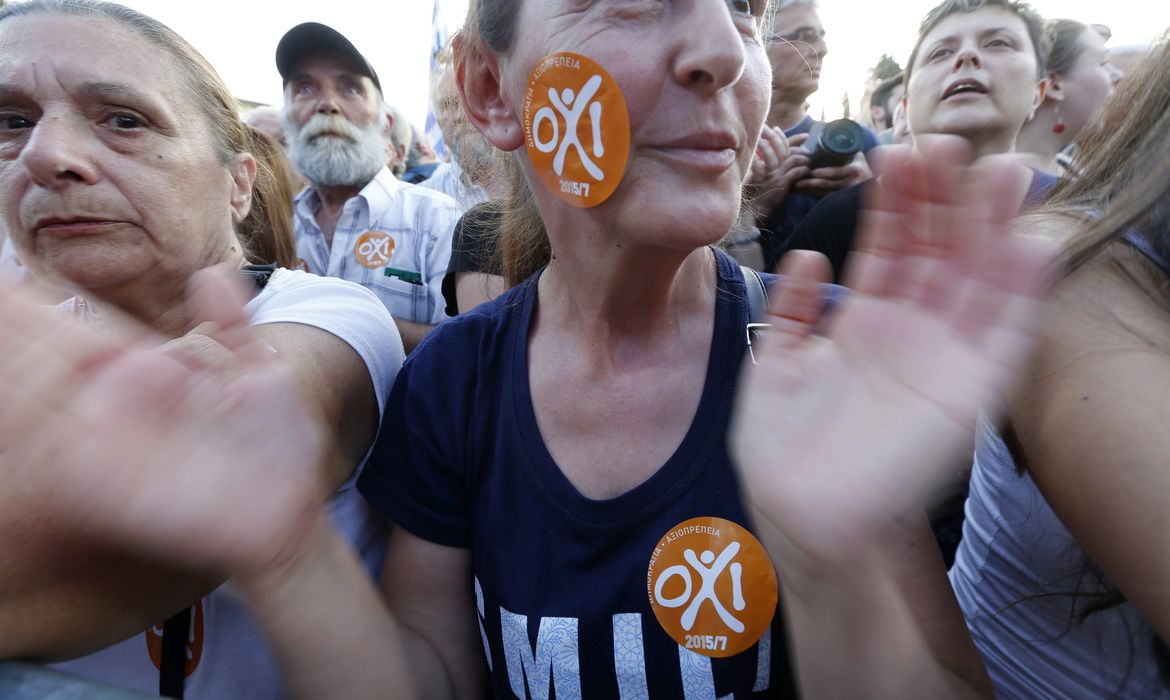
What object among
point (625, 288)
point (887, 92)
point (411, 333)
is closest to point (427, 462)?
point (625, 288)

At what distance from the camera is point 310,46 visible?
3795 mm

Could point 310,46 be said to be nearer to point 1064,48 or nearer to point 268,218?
point 268,218

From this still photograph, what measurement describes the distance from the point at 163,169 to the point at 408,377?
72 cm

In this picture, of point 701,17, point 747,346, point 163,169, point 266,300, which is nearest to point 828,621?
point 747,346

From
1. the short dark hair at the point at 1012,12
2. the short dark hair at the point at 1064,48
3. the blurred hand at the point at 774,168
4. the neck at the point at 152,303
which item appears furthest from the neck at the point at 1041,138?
the neck at the point at 152,303

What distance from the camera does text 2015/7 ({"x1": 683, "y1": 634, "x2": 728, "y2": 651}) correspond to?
3.43 ft

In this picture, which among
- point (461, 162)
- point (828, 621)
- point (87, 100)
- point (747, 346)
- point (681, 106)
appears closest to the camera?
point (828, 621)

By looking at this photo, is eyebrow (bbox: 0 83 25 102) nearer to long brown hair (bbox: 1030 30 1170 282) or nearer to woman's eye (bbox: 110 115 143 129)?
woman's eye (bbox: 110 115 143 129)

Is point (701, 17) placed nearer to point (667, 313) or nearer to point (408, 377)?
point (667, 313)

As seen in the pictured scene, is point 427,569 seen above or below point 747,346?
below

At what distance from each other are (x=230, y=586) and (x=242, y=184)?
112cm

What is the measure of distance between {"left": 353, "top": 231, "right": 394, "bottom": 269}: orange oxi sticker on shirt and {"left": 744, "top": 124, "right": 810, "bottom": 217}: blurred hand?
1703 mm

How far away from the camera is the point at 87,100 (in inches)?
56.1

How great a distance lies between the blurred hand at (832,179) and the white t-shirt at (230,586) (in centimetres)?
166
